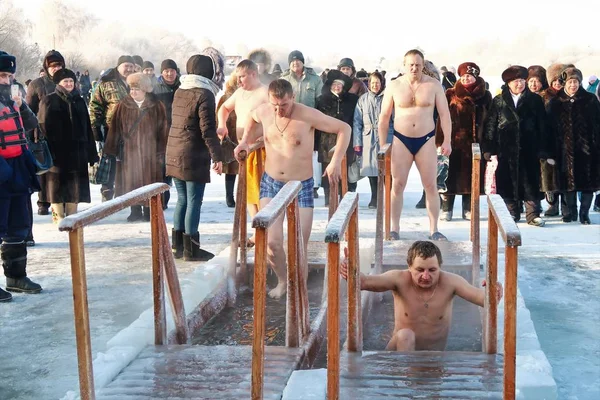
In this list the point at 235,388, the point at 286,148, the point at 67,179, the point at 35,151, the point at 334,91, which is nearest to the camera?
the point at 235,388

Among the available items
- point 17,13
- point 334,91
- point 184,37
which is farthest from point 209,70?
point 184,37

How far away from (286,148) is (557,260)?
2981mm

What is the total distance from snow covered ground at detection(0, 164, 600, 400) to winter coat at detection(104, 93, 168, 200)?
0.68 meters

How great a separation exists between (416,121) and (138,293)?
2837 millimetres

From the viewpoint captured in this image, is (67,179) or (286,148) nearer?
(286,148)

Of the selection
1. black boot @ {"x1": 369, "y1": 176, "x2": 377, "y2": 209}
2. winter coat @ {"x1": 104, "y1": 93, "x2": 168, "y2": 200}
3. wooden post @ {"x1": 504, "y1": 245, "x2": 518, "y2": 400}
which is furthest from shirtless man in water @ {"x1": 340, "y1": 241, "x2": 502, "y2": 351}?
black boot @ {"x1": 369, "y1": 176, "x2": 377, "y2": 209}

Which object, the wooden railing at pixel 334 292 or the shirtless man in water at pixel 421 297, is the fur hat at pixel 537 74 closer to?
the shirtless man in water at pixel 421 297

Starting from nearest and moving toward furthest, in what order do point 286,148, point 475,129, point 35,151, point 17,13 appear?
point 286,148, point 35,151, point 475,129, point 17,13

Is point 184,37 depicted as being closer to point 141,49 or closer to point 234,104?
point 141,49

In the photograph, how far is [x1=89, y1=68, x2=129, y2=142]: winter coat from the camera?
10.3m

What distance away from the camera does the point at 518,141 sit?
1021 cm

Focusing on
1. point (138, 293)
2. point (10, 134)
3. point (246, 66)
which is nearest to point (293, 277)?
point (138, 293)

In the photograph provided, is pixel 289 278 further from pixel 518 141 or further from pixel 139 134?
pixel 518 141

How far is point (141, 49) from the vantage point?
96.6 meters
